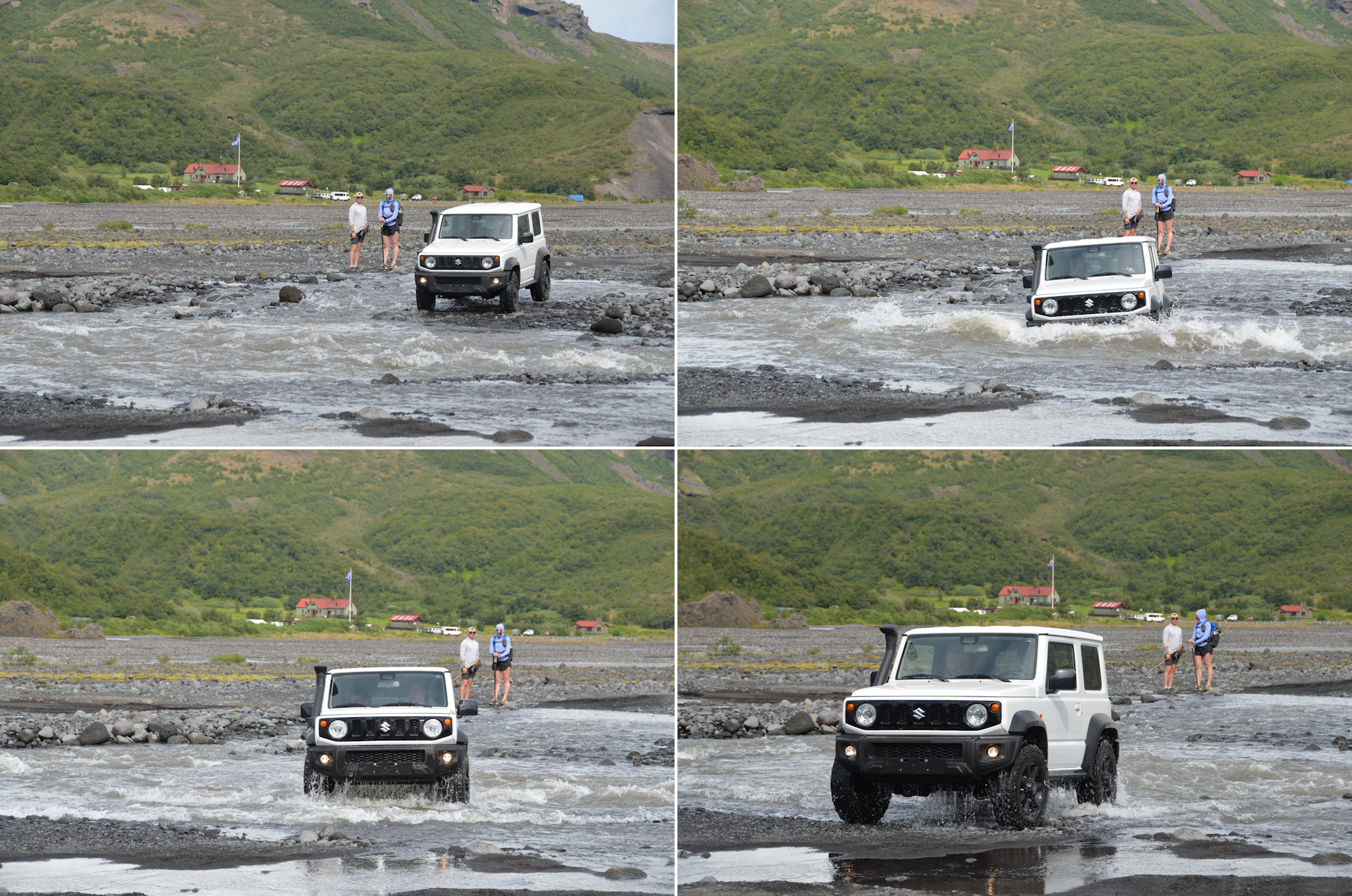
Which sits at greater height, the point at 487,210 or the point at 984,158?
the point at 984,158

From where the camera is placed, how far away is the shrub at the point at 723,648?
35562 mm

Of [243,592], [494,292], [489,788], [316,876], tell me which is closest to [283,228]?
[494,292]

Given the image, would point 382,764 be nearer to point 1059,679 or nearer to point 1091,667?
point 1059,679

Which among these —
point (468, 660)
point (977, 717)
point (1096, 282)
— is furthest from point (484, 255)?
point (977, 717)

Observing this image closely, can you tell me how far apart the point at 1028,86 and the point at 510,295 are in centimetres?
9840

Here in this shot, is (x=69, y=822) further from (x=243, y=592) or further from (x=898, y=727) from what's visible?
(x=243, y=592)

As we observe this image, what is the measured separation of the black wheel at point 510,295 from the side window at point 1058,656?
12.4 m

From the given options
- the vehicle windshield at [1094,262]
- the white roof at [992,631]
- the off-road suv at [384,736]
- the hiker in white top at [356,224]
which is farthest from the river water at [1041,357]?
the hiker in white top at [356,224]

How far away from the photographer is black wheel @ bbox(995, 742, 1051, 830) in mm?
11070

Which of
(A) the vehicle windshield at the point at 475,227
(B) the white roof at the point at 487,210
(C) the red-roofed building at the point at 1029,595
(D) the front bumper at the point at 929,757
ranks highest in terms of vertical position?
(B) the white roof at the point at 487,210

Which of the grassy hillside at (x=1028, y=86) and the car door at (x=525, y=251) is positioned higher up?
the grassy hillside at (x=1028, y=86)

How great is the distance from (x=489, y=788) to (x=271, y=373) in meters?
6.84

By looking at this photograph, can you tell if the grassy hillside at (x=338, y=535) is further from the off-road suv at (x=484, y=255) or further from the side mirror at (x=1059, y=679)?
the side mirror at (x=1059, y=679)

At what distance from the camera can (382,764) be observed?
13.5 m
